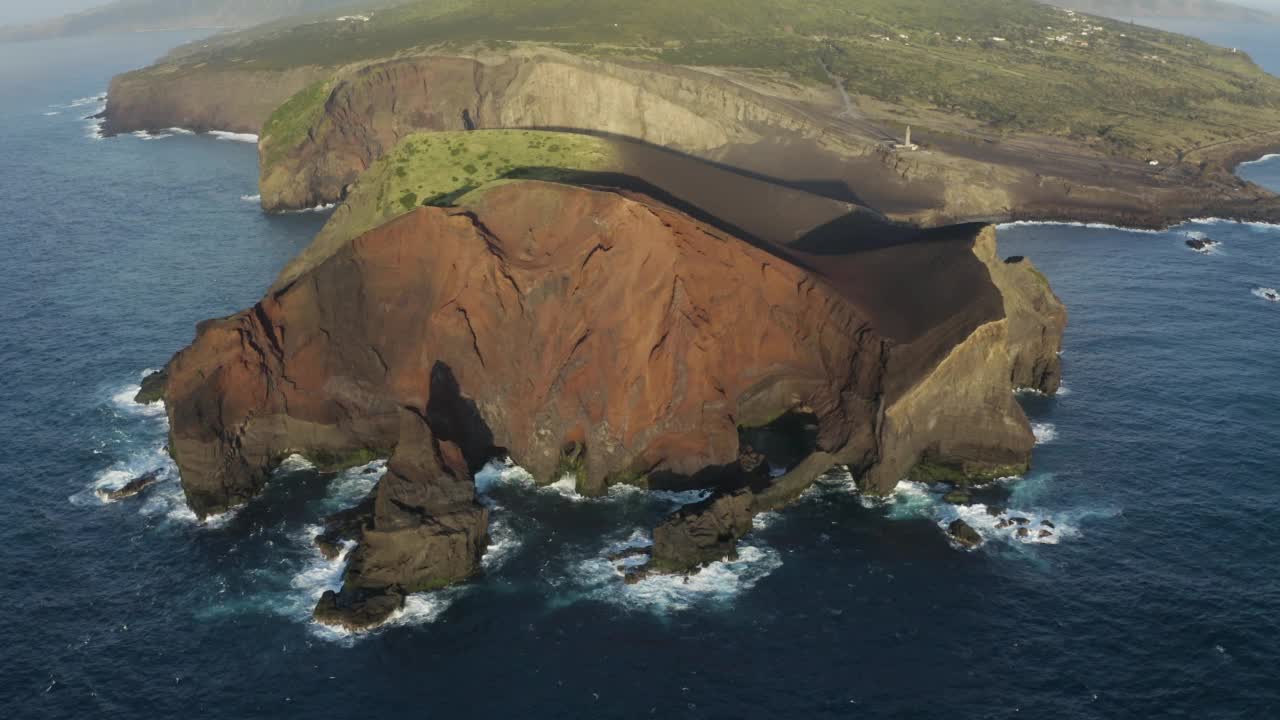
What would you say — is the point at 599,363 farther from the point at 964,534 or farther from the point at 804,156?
the point at 804,156

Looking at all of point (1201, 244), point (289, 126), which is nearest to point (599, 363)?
point (1201, 244)

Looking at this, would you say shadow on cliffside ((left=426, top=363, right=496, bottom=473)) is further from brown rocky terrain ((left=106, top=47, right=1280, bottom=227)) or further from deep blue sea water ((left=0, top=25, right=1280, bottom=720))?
brown rocky terrain ((left=106, top=47, right=1280, bottom=227))

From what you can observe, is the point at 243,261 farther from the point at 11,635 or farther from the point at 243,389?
the point at 11,635

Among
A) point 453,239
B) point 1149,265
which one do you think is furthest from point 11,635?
point 1149,265

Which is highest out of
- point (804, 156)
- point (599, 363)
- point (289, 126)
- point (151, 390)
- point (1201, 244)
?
point (804, 156)

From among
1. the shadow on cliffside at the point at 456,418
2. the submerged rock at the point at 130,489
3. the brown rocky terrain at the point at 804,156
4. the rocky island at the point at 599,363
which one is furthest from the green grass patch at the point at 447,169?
the brown rocky terrain at the point at 804,156

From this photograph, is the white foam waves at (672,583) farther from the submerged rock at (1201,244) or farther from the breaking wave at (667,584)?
the submerged rock at (1201,244)
